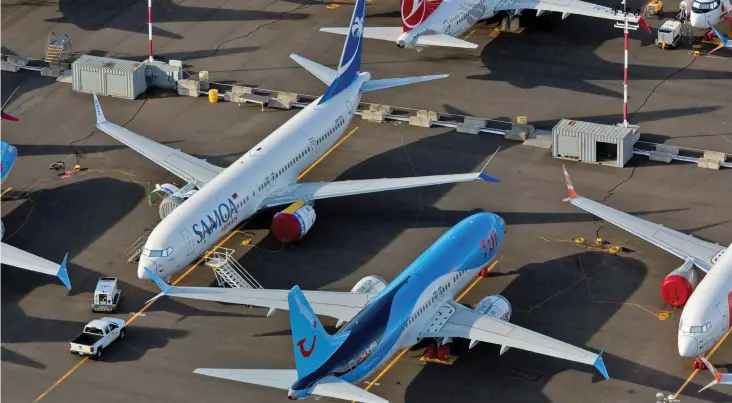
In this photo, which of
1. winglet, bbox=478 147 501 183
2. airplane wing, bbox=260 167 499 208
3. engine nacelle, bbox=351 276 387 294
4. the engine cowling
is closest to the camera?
the engine cowling

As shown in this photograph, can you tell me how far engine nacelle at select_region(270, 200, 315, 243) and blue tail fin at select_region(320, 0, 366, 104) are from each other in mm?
11058

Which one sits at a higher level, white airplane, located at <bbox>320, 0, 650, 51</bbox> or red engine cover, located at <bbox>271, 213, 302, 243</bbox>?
white airplane, located at <bbox>320, 0, 650, 51</bbox>

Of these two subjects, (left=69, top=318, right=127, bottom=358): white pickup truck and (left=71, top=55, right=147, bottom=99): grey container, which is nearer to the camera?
(left=69, top=318, right=127, bottom=358): white pickup truck

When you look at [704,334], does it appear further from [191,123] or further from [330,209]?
[191,123]

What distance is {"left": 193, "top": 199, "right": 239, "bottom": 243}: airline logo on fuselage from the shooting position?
289 ft

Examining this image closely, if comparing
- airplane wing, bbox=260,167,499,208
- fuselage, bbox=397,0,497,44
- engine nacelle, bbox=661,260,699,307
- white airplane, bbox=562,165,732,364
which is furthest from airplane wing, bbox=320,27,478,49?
engine nacelle, bbox=661,260,699,307

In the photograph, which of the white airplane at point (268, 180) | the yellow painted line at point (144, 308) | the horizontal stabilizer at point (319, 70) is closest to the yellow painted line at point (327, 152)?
the white airplane at point (268, 180)

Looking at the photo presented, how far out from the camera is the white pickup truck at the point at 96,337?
82000 mm

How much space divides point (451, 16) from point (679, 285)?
36.3m

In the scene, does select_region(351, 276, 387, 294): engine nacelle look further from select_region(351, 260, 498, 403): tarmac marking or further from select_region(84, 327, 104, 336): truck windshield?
select_region(84, 327, 104, 336): truck windshield

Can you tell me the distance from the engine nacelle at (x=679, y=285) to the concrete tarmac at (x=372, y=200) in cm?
99

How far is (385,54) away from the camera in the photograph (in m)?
118

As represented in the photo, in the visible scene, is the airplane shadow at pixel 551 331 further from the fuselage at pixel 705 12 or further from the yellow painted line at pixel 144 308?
the fuselage at pixel 705 12

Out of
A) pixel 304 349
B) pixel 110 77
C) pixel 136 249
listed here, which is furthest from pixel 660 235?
pixel 110 77
